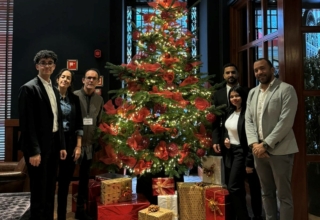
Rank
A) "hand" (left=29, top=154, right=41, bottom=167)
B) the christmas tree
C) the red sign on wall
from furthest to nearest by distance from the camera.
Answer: the red sign on wall
the christmas tree
"hand" (left=29, top=154, right=41, bottom=167)

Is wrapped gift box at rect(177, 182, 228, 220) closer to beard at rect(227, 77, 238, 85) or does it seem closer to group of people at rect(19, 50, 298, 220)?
group of people at rect(19, 50, 298, 220)

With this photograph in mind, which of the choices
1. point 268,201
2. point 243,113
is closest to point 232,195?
point 268,201

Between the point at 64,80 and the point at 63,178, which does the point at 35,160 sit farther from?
the point at 64,80

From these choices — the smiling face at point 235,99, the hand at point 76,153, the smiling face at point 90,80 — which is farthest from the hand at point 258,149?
the smiling face at point 90,80

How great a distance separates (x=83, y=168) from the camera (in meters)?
2.70

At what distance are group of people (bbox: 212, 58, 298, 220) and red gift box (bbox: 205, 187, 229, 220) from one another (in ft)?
0.28

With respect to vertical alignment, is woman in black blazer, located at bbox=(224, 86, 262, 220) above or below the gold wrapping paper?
above

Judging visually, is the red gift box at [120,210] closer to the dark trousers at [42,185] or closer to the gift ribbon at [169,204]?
the gift ribbon at [169,204]

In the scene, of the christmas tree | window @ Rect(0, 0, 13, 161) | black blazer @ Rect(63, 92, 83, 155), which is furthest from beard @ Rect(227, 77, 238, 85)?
window @ Rect(0, 0, 13, 161)

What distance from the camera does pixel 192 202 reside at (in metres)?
2.55

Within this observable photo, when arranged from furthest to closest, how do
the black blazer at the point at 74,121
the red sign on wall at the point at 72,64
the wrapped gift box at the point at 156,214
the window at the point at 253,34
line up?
the red sign on wall at the point at 72,64, the window at the point at 253,34, the black blazer at the point at 74,121, the wrapped gift box at the point at 156,214

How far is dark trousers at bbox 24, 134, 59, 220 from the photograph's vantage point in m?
1.96

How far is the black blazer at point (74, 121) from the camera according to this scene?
7.81 ft

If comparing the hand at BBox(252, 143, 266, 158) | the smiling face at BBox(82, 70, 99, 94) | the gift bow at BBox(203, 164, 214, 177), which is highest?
the smiling face at BBox(82, 70, 99, 94)
